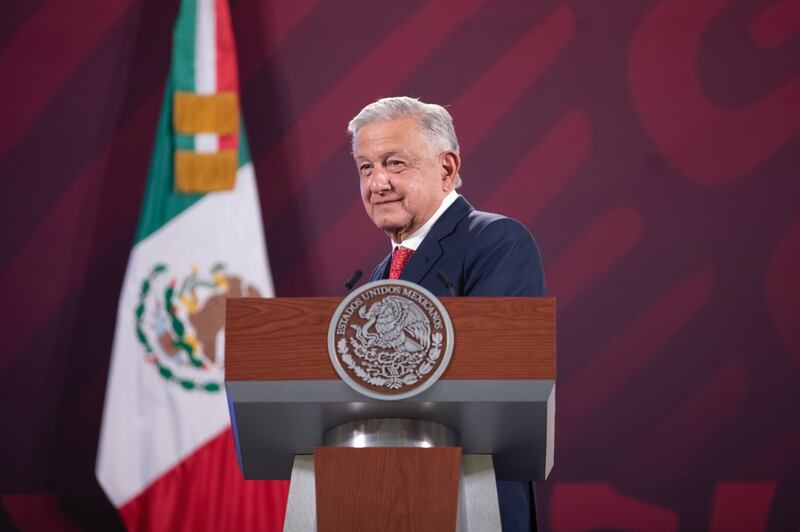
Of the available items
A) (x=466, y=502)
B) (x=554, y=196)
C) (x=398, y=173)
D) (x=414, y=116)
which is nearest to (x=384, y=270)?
(x=398, y=173)

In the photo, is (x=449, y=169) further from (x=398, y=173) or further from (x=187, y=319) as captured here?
(x=187, y=319)

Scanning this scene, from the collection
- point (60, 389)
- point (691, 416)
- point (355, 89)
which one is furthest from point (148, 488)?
point (691, 416)

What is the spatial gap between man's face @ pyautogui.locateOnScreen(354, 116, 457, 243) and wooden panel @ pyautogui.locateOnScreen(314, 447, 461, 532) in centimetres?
92

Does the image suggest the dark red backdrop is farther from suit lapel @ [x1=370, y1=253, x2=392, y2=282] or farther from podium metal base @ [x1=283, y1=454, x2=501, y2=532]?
podium metal base @ [x1=283, y1=454, x2=501, y2=532]

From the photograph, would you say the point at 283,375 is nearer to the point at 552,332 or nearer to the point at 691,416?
the point at 552,332

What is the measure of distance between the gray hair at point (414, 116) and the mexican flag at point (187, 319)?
1782mm

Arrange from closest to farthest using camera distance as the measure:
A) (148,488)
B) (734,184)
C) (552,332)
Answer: (552,332)
(148,488)
(734,184)

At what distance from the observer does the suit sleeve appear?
2033mm

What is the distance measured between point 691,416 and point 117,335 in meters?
2.22

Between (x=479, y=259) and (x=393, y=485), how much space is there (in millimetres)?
652

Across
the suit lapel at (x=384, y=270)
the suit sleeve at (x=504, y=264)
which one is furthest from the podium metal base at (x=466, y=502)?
the suit lapel at (x=384, y=270)

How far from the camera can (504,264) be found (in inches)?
81.2

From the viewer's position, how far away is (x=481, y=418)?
1638 mm

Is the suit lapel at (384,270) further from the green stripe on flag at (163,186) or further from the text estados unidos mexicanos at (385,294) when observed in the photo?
the green stripe on flag at (163,186)
